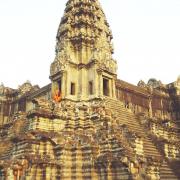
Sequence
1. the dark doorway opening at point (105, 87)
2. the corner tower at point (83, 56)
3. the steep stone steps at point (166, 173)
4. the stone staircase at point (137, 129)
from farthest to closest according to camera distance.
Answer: the dark doorway opening at point (105, 87)
the corner tower at point (83, 56)
the stone staircase at point (137, 129)
the steep stone steps at point (166, 173)

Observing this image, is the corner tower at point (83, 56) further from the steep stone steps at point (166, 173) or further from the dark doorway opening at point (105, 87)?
the steep stone steps at point (166, 173)

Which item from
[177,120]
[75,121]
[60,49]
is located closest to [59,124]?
[75,121]

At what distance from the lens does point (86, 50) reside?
1296 inches

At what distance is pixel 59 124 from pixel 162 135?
558 inches

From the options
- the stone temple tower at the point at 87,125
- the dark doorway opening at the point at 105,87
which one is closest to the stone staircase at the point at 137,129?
the stone temple tower at the point at 87,125

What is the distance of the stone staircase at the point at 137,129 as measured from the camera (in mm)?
24864

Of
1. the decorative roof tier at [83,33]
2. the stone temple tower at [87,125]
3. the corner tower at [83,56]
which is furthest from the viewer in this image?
the decorative roof tier at [83,33]

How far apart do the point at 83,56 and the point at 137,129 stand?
35.7 ft

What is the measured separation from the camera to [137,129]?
28.9m

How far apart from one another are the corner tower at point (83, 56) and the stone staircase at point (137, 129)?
163 cm

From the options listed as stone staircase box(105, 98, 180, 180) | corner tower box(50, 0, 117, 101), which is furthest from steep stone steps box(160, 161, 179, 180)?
corner tower box(50, 0, 117, 101)

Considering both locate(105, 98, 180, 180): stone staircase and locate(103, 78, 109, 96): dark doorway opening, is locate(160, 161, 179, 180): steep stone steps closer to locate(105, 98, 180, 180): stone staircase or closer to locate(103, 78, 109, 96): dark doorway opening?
locate(105, 98, 180, 180): stone staircase

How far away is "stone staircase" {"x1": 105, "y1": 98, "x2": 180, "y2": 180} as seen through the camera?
24864 millimetres

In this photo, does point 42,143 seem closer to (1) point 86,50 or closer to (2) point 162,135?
(1) point 86,50
